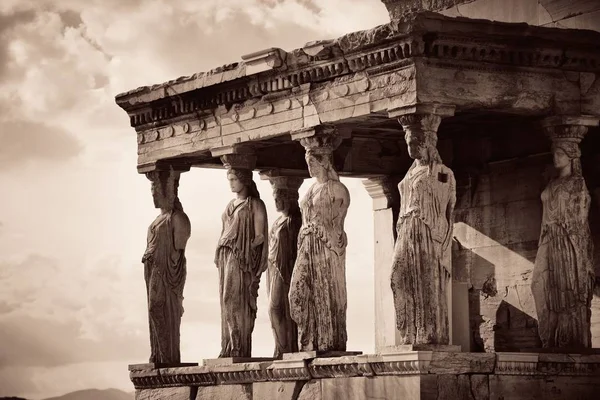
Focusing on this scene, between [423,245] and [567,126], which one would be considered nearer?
[423,245]

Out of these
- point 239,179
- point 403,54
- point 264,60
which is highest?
point 264,60

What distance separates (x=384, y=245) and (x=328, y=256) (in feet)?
13.8

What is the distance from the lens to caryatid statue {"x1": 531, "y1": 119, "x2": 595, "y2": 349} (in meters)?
24.5

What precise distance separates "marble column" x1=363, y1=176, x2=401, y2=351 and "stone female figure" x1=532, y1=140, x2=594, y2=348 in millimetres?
3995

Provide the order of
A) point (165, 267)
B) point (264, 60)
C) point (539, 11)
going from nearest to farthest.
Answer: point (264, 60) < point (539, 11) < point (165, 267)

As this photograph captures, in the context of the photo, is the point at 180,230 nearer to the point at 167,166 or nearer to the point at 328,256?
the point at 167,166

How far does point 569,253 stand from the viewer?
80.4ft

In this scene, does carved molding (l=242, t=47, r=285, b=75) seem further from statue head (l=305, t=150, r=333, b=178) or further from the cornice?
statue head (l=305, t=150, r=333, b=178)

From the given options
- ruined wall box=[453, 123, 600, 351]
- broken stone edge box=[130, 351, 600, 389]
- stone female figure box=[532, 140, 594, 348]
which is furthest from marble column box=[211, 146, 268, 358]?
stone female figure box=[532, 140, 594, 348]

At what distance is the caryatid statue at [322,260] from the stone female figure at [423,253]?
121 centimetres

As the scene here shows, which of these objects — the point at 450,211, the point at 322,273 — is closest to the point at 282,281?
the point at 322,273

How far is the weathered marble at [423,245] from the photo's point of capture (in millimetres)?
23422

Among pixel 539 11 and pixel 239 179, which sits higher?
pixel 539 11

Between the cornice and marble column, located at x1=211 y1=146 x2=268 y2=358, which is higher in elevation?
the cornice
